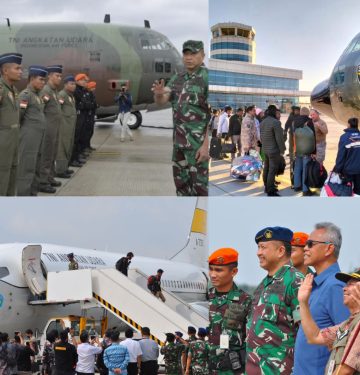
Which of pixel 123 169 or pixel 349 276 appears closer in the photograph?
pixel 349 276

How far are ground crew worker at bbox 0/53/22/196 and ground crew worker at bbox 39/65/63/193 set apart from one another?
585mm

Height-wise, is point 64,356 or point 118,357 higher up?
point 118,357

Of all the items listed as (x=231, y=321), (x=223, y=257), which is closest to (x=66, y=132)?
(x=223, y=257)

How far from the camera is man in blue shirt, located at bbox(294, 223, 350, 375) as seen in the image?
4062 millimetres

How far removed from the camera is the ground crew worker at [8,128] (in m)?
8.77

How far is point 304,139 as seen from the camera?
8.22 m

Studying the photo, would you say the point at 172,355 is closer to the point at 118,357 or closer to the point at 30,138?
the point at 118,357

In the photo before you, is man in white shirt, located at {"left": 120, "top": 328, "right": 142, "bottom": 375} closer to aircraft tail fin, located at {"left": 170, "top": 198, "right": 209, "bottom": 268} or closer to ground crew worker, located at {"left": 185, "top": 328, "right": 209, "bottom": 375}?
ground crew worker, located at {"left": 185, "top": 328, "right": 209, "bottom": 375}

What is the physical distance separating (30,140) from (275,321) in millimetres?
5582

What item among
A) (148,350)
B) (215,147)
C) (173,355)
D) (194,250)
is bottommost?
(194,250)

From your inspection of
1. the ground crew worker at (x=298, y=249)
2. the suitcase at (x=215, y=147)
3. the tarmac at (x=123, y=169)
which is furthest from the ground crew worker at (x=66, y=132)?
the ground crew worker at (x=298, y=249)

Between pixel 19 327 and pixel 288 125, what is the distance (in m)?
7.76

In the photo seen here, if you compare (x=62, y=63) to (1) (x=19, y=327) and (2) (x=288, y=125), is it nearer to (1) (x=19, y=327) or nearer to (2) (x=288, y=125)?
(1) (x=19, y=327)

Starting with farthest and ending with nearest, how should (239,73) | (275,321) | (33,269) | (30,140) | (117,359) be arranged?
(33,269) < (117,359) < (30,140) < (239,73) < (275,321)
